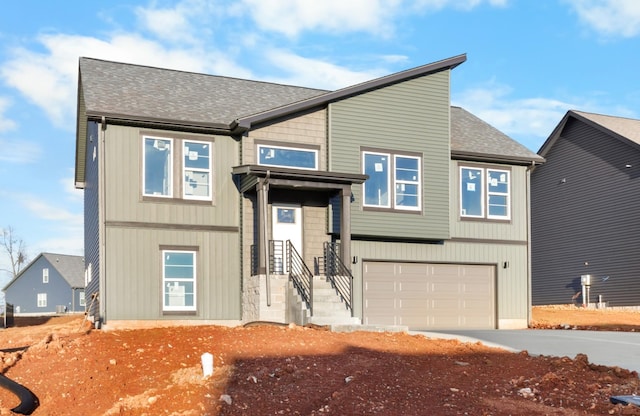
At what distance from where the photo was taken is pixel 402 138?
19500 millimetres

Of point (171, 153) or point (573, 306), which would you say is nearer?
point (171, 153)

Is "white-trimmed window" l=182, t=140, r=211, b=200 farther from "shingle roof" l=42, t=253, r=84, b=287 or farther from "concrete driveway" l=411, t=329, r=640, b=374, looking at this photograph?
"shingle roof" l=42, t=253, r=84, b=287

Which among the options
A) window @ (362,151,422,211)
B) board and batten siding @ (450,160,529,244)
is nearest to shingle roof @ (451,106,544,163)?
board and batten siding @ (450,160,529,244)

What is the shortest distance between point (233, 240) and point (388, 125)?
201 inches

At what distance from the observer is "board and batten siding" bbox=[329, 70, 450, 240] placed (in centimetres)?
1882

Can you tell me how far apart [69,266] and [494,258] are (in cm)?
4691

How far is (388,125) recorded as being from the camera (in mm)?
19359

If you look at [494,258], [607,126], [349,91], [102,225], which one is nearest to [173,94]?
[102,225]

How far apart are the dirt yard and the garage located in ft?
20.1

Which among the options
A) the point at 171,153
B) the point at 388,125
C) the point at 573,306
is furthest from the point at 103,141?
the point at 573,306

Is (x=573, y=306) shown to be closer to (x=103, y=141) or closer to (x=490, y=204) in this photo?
(x=490, y=204)

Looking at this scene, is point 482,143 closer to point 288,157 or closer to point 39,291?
point 288,157

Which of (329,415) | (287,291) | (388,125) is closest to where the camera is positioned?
(329,415)

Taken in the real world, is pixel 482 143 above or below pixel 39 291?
above
